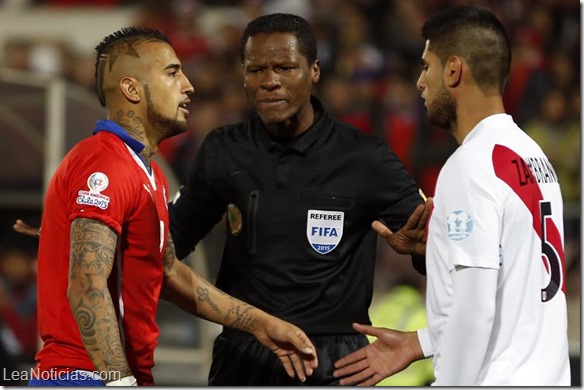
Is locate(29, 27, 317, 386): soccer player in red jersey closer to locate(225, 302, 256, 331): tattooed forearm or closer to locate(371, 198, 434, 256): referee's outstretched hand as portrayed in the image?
locate(225, 302, 256, 331): tattooed forearm

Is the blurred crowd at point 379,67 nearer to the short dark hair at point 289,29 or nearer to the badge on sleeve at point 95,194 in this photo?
the short dark hair at point 289,29

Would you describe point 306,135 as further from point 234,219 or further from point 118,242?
point 118,242

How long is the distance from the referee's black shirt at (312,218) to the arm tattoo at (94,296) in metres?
0.90

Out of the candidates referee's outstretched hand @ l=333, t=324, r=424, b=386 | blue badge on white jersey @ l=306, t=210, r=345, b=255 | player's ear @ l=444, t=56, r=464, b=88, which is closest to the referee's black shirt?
blue badge on white jersey @ l=306, t=210, r=345, b=255

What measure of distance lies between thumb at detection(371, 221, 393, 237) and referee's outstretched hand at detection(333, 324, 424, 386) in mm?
344

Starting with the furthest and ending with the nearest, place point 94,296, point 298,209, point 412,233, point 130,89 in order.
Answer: point 298,209 < point 412,233 < point 130,89 < point 94,296

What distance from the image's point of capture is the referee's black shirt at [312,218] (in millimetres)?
4168

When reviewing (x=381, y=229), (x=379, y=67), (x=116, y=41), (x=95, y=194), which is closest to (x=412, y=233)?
(x=381, y=229)

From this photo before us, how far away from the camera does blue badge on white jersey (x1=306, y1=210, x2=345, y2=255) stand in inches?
164

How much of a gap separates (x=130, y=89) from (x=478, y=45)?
4.04ft

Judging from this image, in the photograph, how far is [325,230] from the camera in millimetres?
4168

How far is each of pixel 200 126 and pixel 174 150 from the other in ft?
1.60

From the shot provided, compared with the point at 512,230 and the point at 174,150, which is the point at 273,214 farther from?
the point at 174,150

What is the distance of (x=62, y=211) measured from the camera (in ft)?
11.7
